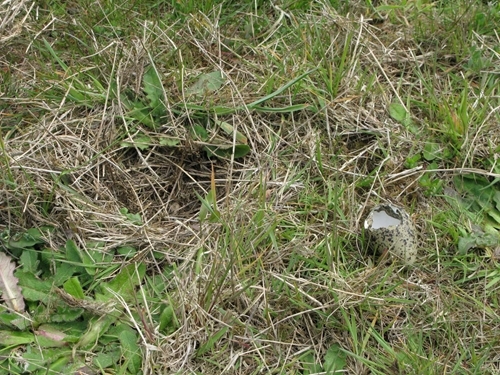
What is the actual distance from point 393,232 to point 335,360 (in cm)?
44

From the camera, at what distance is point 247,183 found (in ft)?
7.52

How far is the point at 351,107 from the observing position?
2477 mm

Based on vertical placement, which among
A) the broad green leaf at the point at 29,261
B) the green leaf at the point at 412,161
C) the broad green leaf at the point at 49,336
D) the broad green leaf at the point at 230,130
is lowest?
the broad green leaf at the point at 49,336

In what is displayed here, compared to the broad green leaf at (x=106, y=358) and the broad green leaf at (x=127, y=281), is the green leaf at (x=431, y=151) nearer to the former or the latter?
the broad green leaf at (x=127, y=281)

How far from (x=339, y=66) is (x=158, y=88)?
0.69 meters

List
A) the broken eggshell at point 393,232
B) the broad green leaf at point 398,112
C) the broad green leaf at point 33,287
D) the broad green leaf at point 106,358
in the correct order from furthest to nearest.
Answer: the broad green leaf at point 398,112 → the broken eggshell at point 393,232 → the broad green leaf at point 33,287 → the broad green leaf at point 106,358

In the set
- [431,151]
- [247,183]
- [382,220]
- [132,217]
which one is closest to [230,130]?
[247,183]

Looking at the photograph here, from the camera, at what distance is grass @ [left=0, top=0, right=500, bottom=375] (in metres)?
1.97

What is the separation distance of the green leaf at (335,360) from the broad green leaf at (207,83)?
1.02 m

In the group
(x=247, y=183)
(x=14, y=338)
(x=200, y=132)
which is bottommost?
(x=14, y=338)

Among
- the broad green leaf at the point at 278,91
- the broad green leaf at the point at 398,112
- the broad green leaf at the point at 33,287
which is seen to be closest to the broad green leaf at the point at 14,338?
the broad green leaf at the point at 33,287

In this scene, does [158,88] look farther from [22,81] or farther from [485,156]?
[485,156]

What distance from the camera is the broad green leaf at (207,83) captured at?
2447 millimetres

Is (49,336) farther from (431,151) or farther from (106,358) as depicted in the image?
(431,151)
